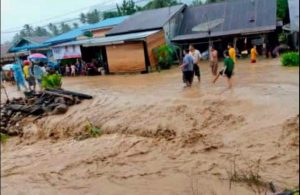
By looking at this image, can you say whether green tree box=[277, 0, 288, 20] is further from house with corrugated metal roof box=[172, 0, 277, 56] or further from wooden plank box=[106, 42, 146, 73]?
wooden plank box=[106, 42, 146, 73]

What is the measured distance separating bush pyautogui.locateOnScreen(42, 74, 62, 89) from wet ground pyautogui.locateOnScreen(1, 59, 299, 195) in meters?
1.36

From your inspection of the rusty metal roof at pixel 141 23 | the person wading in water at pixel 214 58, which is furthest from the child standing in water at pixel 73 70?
the person wading in water at pixel 214 58

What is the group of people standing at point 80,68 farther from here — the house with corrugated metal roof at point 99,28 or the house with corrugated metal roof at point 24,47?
the house with corrugated metal roof at point 99,28

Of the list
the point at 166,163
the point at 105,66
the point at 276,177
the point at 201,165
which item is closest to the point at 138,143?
the point at 166,163

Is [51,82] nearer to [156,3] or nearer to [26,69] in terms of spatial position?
[26,69]

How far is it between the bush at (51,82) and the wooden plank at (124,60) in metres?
1.37

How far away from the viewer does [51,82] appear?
30.7 ft

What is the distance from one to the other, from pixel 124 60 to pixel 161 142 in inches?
155

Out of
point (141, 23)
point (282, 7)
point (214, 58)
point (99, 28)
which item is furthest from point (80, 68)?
point (282, 7)

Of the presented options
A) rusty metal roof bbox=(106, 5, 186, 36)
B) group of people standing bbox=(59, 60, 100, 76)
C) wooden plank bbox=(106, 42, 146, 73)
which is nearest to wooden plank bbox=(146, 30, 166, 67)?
rusty metal roof bbox=(106, 5, 186, 36)

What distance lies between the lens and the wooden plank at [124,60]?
25.2ft

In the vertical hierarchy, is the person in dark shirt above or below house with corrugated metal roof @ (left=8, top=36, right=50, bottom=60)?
below

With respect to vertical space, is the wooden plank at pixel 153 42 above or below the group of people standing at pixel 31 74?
above

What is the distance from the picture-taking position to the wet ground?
3.54 metres
